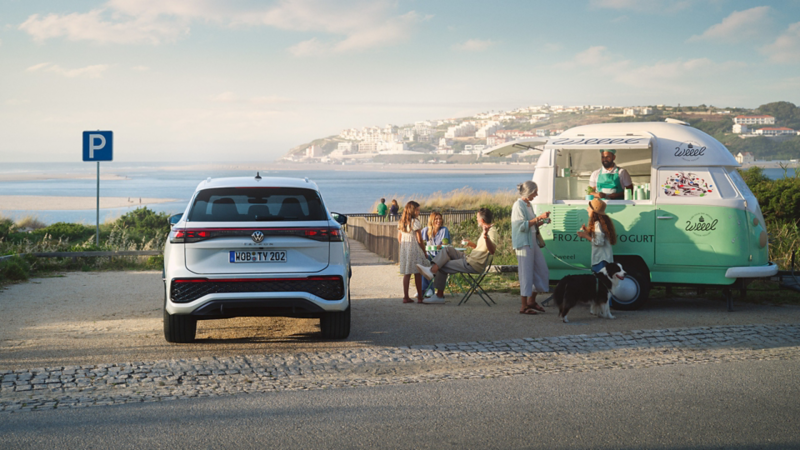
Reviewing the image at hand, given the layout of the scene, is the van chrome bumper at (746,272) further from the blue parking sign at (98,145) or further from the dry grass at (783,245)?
the blue parking sign at (98,145)

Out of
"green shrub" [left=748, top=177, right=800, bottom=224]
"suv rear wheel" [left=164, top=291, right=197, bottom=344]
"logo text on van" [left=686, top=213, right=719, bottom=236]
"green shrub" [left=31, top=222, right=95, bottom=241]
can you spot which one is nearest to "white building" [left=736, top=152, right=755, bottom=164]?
"green shrub" [left=748, top=177, right=800, bottom=224]

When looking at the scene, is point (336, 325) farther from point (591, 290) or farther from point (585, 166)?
point (585, 166)

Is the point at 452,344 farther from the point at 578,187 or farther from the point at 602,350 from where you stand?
the point at 578,187

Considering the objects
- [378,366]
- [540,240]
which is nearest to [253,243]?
[378,366]

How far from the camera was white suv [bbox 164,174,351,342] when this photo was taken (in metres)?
6.61

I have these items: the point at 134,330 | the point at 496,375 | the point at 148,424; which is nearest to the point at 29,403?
the point at 148,424

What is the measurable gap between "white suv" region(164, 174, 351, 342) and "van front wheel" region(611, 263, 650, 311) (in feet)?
14.5

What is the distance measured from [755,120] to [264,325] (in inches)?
5330

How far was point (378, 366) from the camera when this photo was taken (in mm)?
6465

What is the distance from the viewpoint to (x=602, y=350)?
7156mm

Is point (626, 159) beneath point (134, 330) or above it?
above

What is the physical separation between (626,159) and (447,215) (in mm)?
18281

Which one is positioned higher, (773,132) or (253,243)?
(773,132)

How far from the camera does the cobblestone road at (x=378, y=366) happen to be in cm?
556
